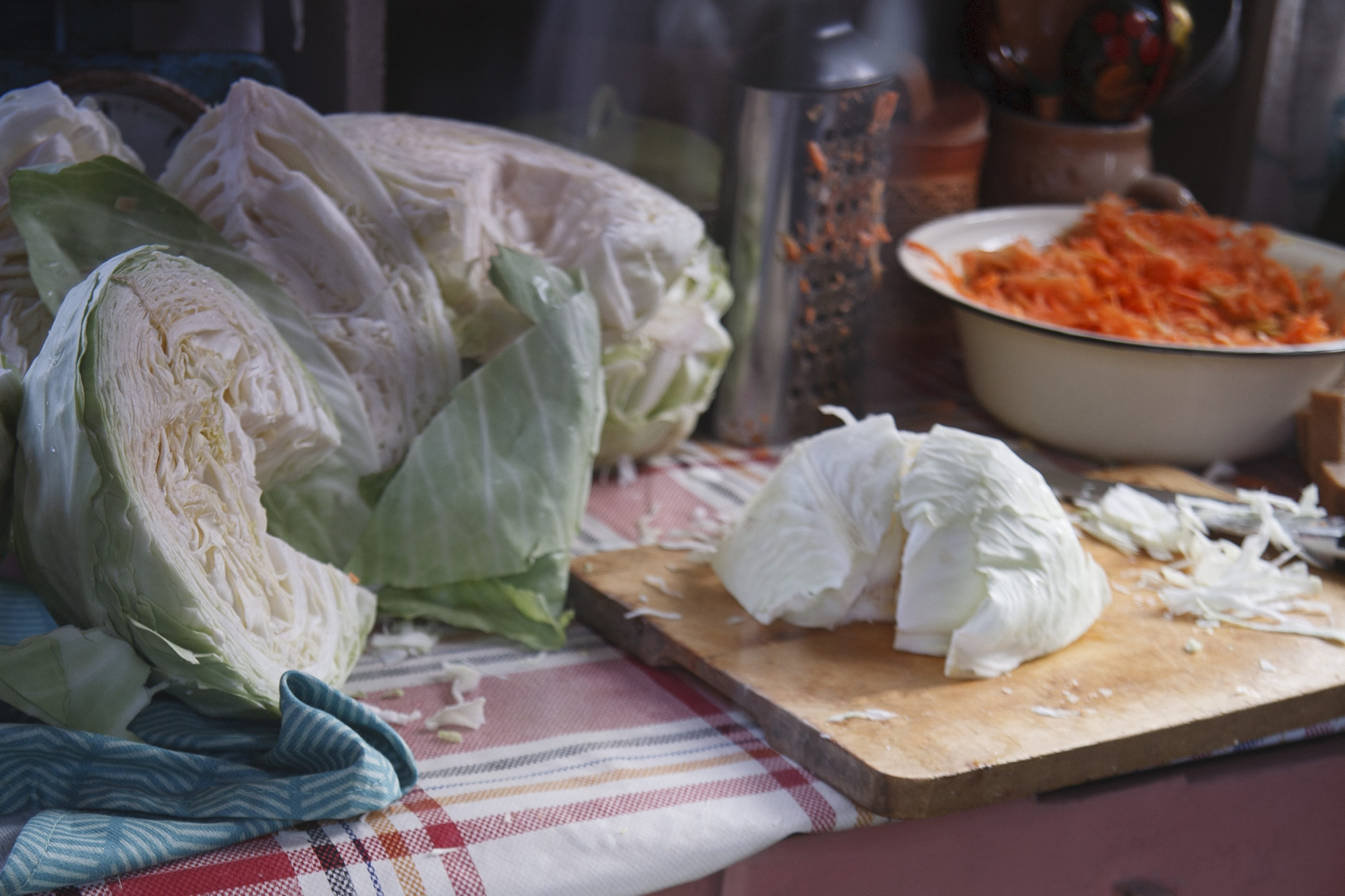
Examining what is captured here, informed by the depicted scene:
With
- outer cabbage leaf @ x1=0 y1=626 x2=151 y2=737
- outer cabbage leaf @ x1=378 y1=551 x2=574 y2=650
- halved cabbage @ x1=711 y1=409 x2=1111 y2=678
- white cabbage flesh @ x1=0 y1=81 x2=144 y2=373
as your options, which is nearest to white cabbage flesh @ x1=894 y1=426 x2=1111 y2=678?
halved cabbage @ x1=711 y1=409 x2=1111 y2=678

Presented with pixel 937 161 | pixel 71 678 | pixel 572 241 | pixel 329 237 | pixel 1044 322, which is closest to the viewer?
pixel 71 678

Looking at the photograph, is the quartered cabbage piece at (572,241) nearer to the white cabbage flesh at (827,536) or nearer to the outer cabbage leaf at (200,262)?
the outer cabbage leaf at (200,262)

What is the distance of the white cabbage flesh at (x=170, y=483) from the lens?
30.4 inches

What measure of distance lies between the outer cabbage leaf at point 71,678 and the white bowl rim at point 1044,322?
1027 millimetres

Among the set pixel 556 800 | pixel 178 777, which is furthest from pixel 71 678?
pixel 556 800

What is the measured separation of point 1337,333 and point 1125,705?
0.80 meters

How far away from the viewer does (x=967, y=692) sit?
3.18ft

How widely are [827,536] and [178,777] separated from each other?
1.78 ft

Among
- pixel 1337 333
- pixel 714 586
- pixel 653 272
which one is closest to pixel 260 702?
pixel 714 586

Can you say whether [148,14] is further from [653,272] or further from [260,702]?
[260,702]

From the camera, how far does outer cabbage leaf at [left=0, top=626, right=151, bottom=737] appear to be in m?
0.79

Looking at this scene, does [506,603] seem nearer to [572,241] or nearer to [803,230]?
[572,241]

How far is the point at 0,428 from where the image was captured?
801 millimetres

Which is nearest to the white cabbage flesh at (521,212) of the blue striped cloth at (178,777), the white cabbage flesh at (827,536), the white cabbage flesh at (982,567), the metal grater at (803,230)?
the metal grater at (803,230)
